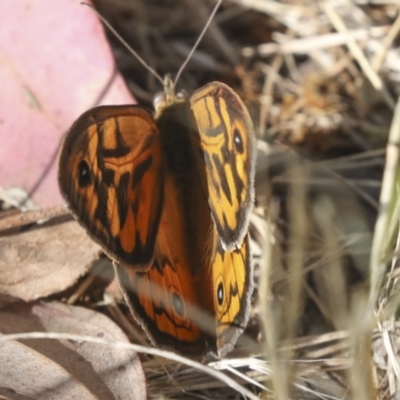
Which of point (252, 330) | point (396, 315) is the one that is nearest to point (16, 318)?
point (252, 330)

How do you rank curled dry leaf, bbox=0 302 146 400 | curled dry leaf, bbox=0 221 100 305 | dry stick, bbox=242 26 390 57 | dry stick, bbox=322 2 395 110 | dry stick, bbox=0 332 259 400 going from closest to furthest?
dry stick, bbox=0 332 259 400 < curled dry leaf, bbox=0 302 146 400 < curled dry leaf, bbox=0 221 100 305 < dry stick, bbox=322 2 395 110 < dry stick, bbox=242 26 390 57

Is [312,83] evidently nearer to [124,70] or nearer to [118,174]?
[124,70]

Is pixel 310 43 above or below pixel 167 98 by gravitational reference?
below

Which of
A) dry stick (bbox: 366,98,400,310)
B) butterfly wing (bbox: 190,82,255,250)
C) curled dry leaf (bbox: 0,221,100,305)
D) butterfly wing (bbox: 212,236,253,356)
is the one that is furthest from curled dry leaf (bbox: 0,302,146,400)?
dry stick (bbox: 366,98,400,310)

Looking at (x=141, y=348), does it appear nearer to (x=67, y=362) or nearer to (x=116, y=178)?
(x=67, y=362)

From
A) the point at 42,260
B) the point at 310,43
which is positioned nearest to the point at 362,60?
the point at 310,43

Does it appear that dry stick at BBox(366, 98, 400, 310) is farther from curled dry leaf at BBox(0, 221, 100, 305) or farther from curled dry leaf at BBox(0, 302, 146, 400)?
curled dry leaf at BBox(0, 221, 100, 305)

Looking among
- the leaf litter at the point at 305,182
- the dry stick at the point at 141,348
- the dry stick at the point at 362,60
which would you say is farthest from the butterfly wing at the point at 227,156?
the dry stick at the point at 362,60

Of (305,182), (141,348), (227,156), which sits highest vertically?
(227,156)
